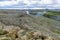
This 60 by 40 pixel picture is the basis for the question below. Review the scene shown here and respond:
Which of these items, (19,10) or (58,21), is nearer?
(58,21)

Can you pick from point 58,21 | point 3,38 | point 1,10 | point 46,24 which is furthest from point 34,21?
point 1,10

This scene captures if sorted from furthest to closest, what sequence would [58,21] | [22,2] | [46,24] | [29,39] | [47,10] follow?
[47,10], [22,2], [58,21], [46,24], [29,39]

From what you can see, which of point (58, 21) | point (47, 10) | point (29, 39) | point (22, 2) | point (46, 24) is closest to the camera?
point (29, 39)

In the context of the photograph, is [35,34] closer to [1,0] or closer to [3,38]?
[3,38]

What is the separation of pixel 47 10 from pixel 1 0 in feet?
2.95

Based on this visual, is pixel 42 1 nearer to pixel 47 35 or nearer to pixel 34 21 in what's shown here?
pixel 34 21

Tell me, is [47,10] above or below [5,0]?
below

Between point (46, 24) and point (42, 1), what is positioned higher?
point (42, 1)

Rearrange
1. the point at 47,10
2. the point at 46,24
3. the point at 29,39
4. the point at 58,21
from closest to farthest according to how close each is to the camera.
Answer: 1. the point at 29,39
2. the point at 46,24
3. the point at 58,21
4. the point at 47,10

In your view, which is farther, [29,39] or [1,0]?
[1,0]

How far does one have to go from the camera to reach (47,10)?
104 inches

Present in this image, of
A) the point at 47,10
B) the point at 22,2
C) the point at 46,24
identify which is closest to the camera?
the point at 46,24

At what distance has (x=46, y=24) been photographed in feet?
6.48

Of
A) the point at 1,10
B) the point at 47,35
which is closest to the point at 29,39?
the point at 47,35
